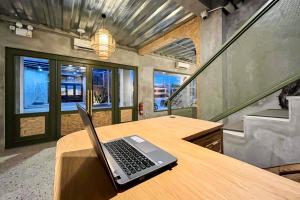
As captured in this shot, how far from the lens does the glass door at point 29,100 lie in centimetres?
339

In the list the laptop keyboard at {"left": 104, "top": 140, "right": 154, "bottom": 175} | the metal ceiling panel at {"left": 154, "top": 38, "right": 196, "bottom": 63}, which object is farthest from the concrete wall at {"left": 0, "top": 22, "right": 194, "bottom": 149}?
the laptop keyboard at {"left": 104, "top": 140, "right": 154, "bottom": 175}

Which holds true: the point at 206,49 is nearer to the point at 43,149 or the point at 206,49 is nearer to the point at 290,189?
the point at 290,189

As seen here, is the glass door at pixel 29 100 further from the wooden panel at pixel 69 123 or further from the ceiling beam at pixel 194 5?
the ceiling beam at pixel 194 5

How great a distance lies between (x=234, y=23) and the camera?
3023mm

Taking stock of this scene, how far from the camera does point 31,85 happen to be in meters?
3.70

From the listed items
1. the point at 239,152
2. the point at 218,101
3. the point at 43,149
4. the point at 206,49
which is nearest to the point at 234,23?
the point at 206,49

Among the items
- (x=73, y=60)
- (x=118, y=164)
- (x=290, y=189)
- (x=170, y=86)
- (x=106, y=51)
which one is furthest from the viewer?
(x=170, y=86)

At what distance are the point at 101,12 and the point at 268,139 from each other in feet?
12.0

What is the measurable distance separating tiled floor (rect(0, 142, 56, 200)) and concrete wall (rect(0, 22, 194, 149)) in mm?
792

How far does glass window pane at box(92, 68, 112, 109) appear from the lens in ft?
15.5

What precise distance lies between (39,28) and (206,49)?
4048 mm

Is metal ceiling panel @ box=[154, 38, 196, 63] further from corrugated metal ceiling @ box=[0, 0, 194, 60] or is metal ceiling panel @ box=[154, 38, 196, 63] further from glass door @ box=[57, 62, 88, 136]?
glass door @ box=[57, 62, 88, 136]

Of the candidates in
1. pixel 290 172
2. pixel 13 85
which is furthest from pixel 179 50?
pixel 290 172

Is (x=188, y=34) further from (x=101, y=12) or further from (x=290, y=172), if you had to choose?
(x=290, y=172)
